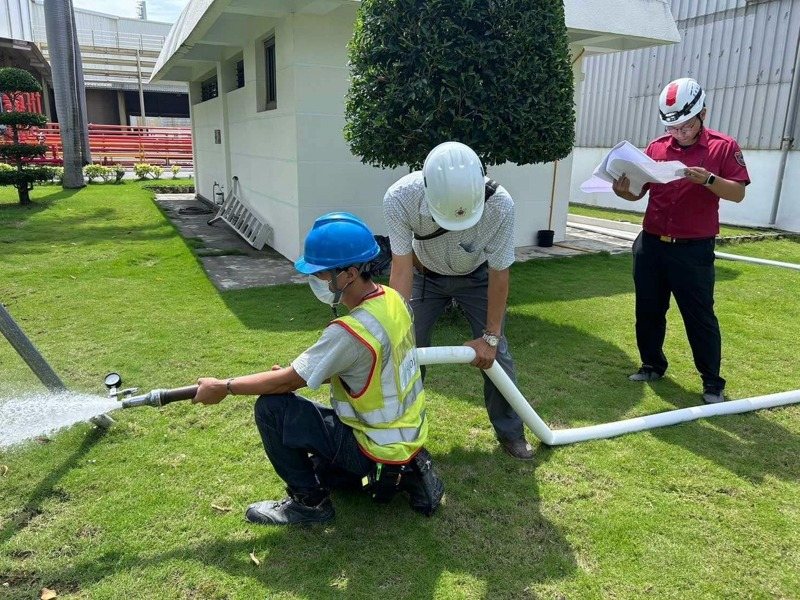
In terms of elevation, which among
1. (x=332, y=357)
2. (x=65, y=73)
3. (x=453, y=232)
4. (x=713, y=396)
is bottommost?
(x=713, y=396)

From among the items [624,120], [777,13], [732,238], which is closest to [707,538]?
[732,238]

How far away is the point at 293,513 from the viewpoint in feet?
9.05

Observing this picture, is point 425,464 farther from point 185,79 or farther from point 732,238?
point 185,79

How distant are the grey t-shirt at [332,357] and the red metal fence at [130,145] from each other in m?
26.1

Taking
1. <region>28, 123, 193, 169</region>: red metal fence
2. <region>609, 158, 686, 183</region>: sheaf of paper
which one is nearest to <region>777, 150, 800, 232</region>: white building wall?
<region>609, 158, 686, 183</region>: sheaf of paper

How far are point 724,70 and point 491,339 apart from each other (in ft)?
39.9

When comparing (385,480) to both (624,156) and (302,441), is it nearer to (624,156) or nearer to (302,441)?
(302,441)

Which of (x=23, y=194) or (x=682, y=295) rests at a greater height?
(x=682, y=295)

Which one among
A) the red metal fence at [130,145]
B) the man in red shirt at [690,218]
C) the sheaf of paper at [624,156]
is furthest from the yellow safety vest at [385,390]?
the red metal fence at [130,145]

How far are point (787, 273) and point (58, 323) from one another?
28.2 feet

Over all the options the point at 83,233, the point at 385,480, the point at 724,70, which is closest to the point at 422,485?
the point at 385,480

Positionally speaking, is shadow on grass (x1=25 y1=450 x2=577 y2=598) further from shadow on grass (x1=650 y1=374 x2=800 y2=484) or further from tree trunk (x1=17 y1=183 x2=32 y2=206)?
tree trunk (x1=17 y1=183 x2=32 y2=206)

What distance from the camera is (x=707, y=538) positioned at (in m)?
2.73

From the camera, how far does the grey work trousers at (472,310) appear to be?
11.1 ft
